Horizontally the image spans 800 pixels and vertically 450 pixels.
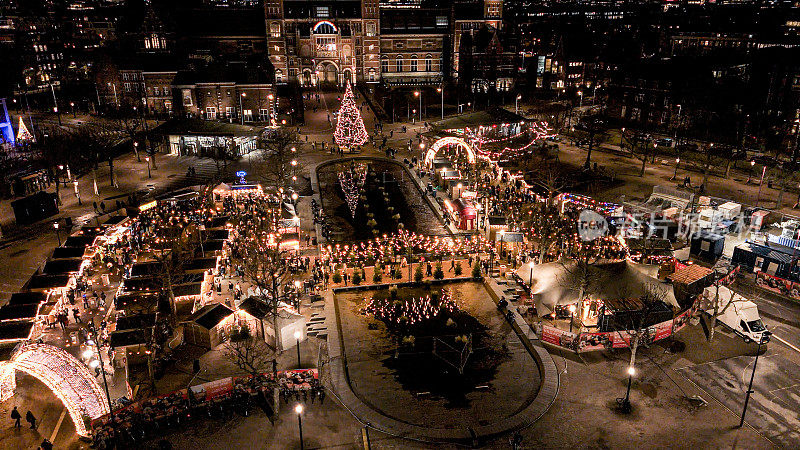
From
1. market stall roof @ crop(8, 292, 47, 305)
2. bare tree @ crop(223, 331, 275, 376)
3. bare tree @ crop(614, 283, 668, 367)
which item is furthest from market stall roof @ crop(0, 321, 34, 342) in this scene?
bare tree @ crop(614, 283, 668, 367)

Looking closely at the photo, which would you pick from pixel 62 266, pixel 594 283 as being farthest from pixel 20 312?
pixel 594 283

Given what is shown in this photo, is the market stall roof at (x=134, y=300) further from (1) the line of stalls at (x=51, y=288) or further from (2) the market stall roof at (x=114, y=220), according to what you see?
(2) the market stall roof at (x=114, y=220)

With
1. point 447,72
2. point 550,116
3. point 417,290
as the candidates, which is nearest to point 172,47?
point 447,72

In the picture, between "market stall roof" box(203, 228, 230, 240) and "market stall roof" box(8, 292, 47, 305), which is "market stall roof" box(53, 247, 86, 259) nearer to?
"market stall roof" box(8, 292, 47, 305)

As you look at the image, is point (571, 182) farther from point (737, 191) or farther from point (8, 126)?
point (8, 126)

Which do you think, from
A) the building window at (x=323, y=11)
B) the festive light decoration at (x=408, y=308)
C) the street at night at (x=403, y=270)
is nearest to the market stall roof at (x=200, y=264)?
the street at night at (x=403, y=270)
